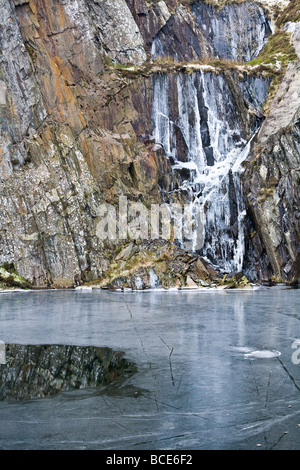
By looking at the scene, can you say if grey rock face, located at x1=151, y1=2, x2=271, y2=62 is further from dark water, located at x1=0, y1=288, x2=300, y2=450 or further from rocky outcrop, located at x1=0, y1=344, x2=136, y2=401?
rocky outcrop, located at x1=0, y1=344, x2=136, y2=401

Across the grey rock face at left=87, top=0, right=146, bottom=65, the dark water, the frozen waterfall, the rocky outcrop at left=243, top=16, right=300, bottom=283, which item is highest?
the grey rock face at left=87, top=0, right=146, bottom=65

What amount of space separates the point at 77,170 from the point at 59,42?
10.7 meters

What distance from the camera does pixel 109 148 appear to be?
38.2 m

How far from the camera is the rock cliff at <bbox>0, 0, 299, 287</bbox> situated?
3628 centimetres

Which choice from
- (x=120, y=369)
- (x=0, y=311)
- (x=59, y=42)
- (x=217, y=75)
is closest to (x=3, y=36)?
(x=59, y=42)

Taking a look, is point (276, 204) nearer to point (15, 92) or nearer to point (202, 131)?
point (202, 131)

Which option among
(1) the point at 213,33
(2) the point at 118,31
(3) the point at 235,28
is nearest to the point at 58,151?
(2) the point at 118,31

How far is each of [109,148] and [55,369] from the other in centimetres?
3091

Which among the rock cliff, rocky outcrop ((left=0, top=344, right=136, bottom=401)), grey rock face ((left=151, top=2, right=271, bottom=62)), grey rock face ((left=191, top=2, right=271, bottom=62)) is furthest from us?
grey rock face ((left=191, top=2, right=271, bottom=62))

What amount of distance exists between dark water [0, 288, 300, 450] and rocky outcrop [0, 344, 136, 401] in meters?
0.30

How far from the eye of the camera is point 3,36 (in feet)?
122

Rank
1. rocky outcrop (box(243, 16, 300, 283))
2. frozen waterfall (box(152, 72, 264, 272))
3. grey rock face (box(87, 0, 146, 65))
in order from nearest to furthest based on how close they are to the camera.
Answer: rocky outcrop (box(243, 16, 300, 283)) → frozen waterfall (box(152, 72, 264, 272)) → grey rock face (box(87, 0, 146, 65))

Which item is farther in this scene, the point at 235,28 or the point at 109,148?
the point at 235,28

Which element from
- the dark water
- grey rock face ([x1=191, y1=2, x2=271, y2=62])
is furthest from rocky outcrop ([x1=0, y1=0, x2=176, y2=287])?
the dark water
